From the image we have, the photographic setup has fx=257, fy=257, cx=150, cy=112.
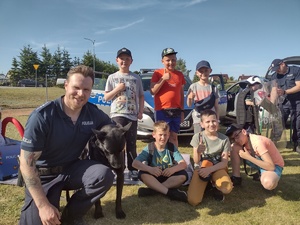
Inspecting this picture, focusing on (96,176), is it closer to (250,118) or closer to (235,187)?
(235,187)

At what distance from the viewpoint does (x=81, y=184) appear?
2.42m

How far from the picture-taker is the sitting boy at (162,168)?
10.1 ft

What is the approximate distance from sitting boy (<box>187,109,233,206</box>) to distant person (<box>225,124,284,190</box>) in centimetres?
19

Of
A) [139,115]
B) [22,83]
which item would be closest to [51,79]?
[22,83]

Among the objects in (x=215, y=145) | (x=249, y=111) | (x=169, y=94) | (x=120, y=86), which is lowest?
(x=215, y=145)

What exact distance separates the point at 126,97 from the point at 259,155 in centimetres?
193

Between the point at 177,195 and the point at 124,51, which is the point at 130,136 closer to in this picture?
the point at 177,195

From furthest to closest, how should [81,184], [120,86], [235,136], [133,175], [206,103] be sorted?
[206,103] → [133,175] → [120,86] → [235,136] → [81,184]

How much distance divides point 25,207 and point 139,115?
2082 millimetres

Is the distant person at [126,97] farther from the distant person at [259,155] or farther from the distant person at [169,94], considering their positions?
the distant person at [259,155]

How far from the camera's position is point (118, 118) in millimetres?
3635

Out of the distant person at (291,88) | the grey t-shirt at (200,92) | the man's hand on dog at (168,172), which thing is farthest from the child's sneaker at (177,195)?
the distant person at (291,88)

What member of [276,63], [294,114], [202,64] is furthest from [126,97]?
[294,114]

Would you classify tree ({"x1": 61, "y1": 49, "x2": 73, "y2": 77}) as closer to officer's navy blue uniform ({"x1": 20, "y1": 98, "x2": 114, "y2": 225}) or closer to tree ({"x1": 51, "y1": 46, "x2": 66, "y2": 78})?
tree ({"x1": 51, "y1": 46, "x2": 66, "y2": 78})
